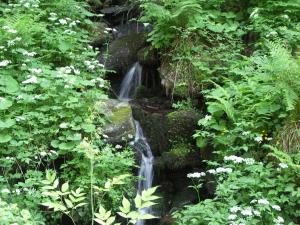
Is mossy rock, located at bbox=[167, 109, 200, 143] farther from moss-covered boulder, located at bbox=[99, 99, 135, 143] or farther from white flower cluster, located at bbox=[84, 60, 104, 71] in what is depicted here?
white flower cluster, located at bbox=[84, 60, 104, 71]

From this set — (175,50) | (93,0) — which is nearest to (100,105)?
(175,50)

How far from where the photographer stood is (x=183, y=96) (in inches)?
300

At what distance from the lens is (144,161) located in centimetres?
687

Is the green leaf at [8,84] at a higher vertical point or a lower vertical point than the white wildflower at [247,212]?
higher

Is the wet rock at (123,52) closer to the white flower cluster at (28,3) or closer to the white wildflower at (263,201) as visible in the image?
the white flower cluster at (28,3)

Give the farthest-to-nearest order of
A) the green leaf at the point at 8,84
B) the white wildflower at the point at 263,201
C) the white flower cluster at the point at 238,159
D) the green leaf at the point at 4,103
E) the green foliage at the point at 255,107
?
1. the green leaf at the point at 8,84
2. the green leaf at the point at 4,103
3. the green foliage at the point at 255,107
4. the white flower cluster at the point at 238,159
5. the white wildflower at the point at 263,201

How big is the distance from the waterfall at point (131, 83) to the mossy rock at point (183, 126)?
1847mm

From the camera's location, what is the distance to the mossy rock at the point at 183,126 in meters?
7.04

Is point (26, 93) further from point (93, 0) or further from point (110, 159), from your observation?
point (93, 0)

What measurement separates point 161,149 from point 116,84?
261 centimetres

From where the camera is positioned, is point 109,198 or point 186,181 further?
point 186,181

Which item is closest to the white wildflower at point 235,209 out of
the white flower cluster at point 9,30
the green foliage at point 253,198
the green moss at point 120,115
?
the green foliage at point 253,198

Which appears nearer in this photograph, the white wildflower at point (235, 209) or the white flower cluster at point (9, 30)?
the white wildflower at point (235, 209)

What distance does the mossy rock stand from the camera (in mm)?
7035
